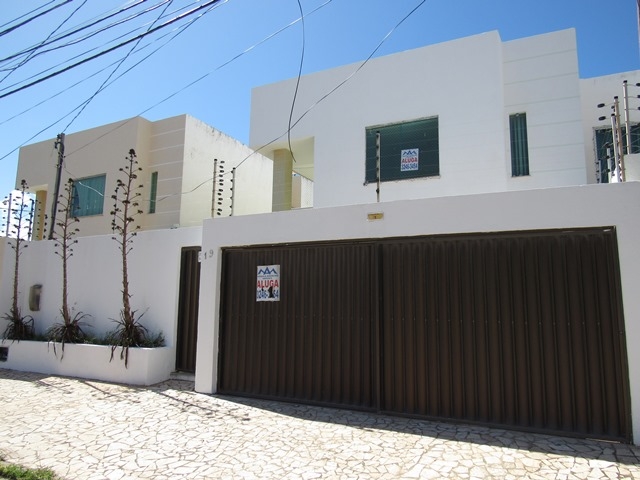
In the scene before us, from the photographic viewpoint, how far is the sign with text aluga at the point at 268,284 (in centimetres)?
641

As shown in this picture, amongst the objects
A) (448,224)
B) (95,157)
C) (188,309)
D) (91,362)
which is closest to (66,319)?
(91,362)

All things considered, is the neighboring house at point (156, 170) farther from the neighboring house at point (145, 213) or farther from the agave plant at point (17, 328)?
the agave plant at point (17, 328)

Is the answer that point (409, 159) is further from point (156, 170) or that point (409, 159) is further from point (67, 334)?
point (67, 334)

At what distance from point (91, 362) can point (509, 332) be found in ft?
23.2

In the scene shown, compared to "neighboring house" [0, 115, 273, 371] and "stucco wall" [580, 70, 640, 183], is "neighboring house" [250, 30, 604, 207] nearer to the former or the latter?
"stucco wall" [580, 70, 640, 183]

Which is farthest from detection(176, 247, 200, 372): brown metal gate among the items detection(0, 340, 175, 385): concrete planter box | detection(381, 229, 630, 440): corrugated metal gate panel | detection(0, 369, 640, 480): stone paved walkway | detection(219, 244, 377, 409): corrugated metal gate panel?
detection(381, 229, 630, 440): corrugated metal gate panel

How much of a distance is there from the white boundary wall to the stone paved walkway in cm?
101

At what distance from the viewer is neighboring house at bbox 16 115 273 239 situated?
11609mm

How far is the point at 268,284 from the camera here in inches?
255

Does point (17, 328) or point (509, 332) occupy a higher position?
point (509, 332)

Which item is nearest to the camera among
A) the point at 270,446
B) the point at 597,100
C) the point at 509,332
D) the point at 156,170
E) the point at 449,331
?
the point at 270,446

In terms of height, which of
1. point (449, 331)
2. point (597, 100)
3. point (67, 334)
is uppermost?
point (597, 100)

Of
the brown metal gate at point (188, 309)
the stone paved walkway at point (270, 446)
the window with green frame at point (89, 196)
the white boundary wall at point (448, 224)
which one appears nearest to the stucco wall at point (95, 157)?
the window with green frame at point (89, 196)

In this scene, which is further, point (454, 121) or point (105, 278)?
point (105, 278)
